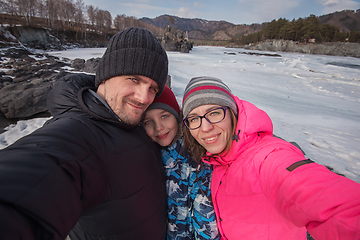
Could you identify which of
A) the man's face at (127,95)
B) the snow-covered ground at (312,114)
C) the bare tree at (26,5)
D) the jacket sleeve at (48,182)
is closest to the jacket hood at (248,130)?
the man's face at (127,95)

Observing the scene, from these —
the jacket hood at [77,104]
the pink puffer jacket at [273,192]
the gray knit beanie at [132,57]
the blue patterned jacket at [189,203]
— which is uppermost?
the gray knit beanie at [132,57]

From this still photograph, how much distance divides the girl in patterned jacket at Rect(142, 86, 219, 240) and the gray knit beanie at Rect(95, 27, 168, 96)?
0.42 m

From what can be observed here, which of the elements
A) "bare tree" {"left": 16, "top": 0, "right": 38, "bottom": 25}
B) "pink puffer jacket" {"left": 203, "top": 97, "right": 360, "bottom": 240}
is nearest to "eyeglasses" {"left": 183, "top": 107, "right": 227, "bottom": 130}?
"pink puffer jacket" {"left": 203, "top": 97, "right": 360, "bottom": 240}

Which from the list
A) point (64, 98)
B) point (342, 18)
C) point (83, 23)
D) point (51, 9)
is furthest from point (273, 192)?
point (342, 18)

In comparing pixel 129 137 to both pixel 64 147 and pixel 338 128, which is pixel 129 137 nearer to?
pixel 64 147

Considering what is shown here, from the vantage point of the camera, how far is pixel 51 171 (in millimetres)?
565

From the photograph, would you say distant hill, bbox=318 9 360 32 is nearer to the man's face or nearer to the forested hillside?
the forested hillside

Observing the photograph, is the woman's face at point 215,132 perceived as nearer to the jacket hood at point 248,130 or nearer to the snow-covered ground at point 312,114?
the jacket hood at point 248,130

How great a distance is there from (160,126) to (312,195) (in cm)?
126

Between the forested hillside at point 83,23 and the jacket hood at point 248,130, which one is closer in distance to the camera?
the jacket hood at point 248,130

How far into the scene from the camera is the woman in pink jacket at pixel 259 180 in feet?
2.24

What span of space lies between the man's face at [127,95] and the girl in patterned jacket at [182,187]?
1.20ft

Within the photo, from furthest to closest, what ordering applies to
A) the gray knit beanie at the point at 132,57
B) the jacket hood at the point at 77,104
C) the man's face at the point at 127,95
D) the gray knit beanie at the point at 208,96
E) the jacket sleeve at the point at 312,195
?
the gray knit beanie at the point at 208,96 < the gray knit beanie at the point at 132,57 < the man's face at the point at 127,95 < the jacket hood at the point at 77,104 < the jacket sleeve at the point at 312,195

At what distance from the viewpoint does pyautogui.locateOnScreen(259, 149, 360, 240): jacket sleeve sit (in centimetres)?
63
